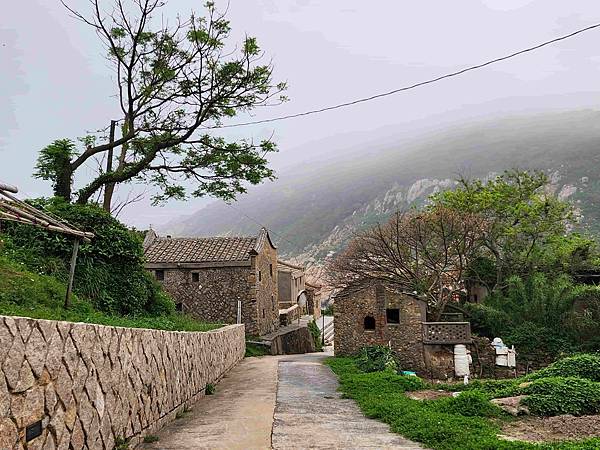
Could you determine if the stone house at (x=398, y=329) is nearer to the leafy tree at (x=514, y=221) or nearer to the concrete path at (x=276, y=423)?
the leafy tree at (x=514, y=221)

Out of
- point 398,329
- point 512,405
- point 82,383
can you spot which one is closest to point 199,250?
point 398,329

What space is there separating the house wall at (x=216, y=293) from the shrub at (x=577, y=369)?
45.9ft

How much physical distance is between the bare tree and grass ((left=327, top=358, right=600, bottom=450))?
11764 millimetres

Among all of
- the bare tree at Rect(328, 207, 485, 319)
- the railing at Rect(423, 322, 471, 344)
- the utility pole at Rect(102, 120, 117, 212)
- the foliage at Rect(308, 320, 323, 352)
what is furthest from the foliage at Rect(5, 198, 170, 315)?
the foliage at Rect(308, 320, 323, 352)

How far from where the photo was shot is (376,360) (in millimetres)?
17250

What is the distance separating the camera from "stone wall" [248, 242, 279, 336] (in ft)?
76.2

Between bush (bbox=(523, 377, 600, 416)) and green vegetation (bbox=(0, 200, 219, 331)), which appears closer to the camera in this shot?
bush (bbox=(523, 377, 600, 416))

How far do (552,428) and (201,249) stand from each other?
19.3 meters

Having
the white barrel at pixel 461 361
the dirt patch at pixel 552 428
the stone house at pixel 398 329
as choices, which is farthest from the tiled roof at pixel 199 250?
the dirt patch at pixel 552 428

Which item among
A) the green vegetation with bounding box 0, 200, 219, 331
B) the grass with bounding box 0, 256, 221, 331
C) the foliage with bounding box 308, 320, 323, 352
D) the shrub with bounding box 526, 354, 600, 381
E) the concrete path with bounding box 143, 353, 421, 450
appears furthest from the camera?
the foliage with bounding box 308, 320, 323, 352

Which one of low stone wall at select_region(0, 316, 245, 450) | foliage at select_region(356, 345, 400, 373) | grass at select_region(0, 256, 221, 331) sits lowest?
foliage at select_region(356, 345, 400, 373)

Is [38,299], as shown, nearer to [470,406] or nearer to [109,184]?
[470,406]

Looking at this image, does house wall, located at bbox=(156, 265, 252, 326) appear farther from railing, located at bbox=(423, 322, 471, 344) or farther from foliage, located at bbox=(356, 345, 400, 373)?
railing, located at bbox=(423, 322, 471, 344)

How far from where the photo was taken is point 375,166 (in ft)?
441
